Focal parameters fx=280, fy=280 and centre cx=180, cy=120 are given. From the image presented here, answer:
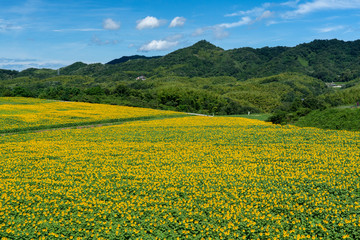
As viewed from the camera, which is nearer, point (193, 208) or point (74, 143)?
point (193, 208)

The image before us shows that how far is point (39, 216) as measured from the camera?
11125 mm

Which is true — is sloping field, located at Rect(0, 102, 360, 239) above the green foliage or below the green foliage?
below

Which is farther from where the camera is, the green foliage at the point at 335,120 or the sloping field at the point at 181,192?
the green foliage at the point at 335,120

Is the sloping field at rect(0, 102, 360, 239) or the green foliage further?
the green foliage

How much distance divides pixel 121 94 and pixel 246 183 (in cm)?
8321

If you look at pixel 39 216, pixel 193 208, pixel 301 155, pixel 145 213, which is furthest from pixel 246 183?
pixel 39 216

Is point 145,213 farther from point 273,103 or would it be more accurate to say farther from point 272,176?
point 273,103

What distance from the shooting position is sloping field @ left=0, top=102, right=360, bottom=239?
9.92 meters

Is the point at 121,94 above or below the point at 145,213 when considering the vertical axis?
above

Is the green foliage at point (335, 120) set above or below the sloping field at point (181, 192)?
above

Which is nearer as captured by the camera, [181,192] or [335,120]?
[181,192]

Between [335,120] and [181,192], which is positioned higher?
[335,120]

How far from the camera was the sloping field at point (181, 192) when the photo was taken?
32.6 feet

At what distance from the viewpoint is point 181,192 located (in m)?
13.0
